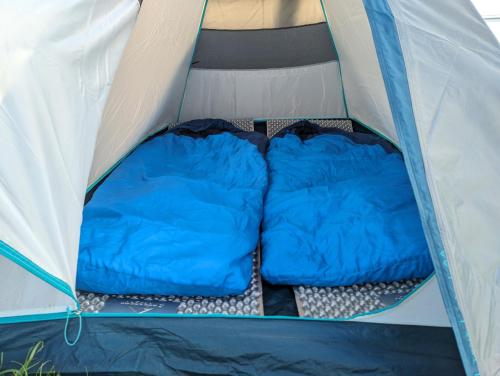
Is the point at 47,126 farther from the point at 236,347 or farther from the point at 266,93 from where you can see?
the point at 266,93

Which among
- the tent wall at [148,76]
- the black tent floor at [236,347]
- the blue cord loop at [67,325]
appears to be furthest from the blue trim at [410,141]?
the tent wall at [148,76]

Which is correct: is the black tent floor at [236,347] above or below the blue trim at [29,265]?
below

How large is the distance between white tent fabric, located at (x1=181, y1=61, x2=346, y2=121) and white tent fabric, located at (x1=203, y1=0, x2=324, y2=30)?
0.27m

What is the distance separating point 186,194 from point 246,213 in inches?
10.5

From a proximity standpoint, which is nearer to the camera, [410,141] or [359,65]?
[410,141]

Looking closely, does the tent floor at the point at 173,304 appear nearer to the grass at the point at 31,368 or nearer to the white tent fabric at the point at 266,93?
the grass at the point at 31,368

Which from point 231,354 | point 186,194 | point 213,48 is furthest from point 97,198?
point 213,48

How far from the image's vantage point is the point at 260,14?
8.34 feet

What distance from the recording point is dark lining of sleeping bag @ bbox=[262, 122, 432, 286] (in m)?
1.33

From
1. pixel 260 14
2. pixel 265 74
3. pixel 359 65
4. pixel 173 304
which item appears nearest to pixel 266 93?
pixel 265 74

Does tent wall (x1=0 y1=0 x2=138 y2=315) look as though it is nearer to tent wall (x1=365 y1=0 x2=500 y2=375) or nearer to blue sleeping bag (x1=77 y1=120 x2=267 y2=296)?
blue sleeping bag (x1=77 y1=120 x2=267 y2=296)

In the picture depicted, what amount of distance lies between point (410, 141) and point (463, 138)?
12cm

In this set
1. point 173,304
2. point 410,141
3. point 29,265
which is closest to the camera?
point 29,265

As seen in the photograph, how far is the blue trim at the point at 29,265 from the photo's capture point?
87cm
